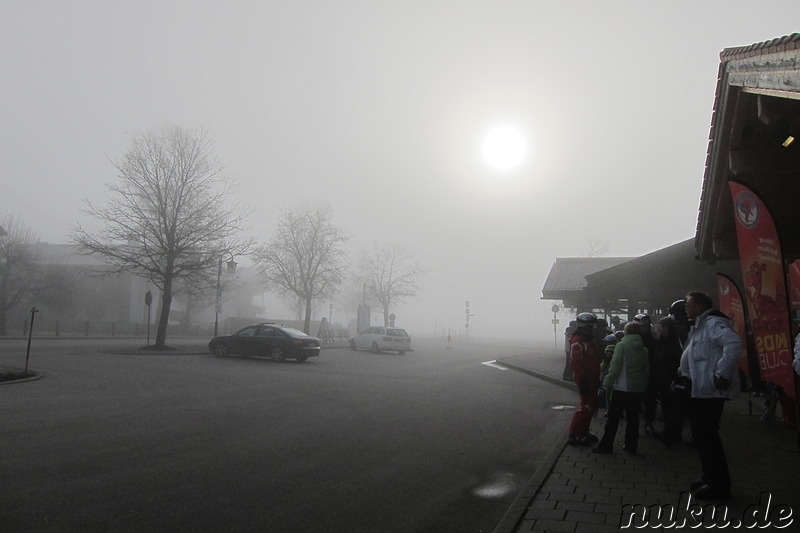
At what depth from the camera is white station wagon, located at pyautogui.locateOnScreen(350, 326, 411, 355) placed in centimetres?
3250

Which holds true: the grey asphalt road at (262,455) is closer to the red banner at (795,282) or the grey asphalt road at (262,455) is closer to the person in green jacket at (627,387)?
the person in green jacket at (627,387)

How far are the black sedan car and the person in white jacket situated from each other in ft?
60.9

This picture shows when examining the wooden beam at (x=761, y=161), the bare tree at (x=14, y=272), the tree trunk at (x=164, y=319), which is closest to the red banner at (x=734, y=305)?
the wooden beam at (x=761, y=161)

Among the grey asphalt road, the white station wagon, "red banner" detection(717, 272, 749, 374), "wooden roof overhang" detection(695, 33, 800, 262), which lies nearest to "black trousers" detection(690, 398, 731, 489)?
the grey asphalt road

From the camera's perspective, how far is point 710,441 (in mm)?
5238

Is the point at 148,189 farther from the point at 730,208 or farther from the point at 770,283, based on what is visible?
the point at 770,283

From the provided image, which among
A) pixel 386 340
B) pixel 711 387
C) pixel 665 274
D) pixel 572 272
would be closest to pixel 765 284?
pixel 711 387

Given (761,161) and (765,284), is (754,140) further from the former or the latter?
(765,284)

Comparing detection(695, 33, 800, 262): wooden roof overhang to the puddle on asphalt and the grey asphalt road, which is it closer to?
the puddle on asphalt

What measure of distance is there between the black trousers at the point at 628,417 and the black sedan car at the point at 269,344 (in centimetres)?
1669

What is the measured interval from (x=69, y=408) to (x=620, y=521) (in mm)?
8947

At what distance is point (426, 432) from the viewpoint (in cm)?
877

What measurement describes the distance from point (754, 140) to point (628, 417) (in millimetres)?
4232

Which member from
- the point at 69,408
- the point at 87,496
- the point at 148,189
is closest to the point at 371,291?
the point at 148,189
